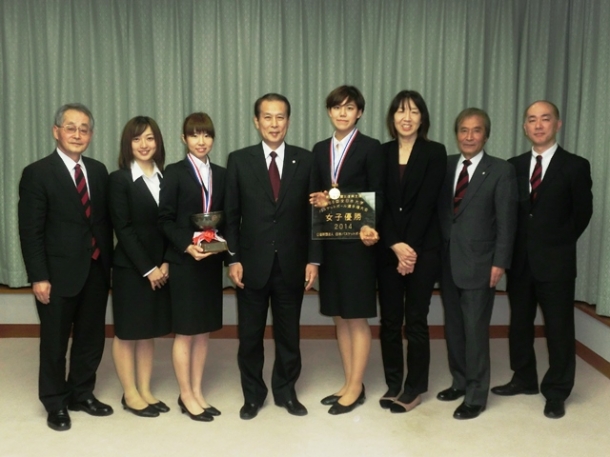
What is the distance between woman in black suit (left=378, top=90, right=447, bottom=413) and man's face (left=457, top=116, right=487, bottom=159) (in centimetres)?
17

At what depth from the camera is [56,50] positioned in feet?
17.6

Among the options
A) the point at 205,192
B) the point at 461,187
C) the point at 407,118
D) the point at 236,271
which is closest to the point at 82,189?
the point at 205,192

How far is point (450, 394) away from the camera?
159 inches

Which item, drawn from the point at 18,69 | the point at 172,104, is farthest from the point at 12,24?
the point at 172,104

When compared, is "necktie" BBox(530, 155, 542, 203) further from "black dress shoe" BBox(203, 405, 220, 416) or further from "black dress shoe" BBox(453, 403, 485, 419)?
"black dress shoe" BBox(203, 405, 220, 416)

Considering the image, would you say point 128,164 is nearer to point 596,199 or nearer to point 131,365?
point 131,365

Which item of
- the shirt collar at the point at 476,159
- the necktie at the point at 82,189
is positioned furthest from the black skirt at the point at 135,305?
the shirt collar at the point at 476,159

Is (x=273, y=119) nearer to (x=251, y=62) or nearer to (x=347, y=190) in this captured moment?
(x=347, y=190)

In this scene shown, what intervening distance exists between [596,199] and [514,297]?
4.36ft

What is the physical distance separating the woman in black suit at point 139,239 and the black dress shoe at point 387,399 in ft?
4.23

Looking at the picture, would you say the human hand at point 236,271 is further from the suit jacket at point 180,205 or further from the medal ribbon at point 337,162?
the medal ribbon at point 337,162

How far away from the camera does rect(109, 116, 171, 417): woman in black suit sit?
3.54 meters

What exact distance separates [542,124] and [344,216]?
4.06 ft

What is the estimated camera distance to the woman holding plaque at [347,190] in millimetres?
3541
